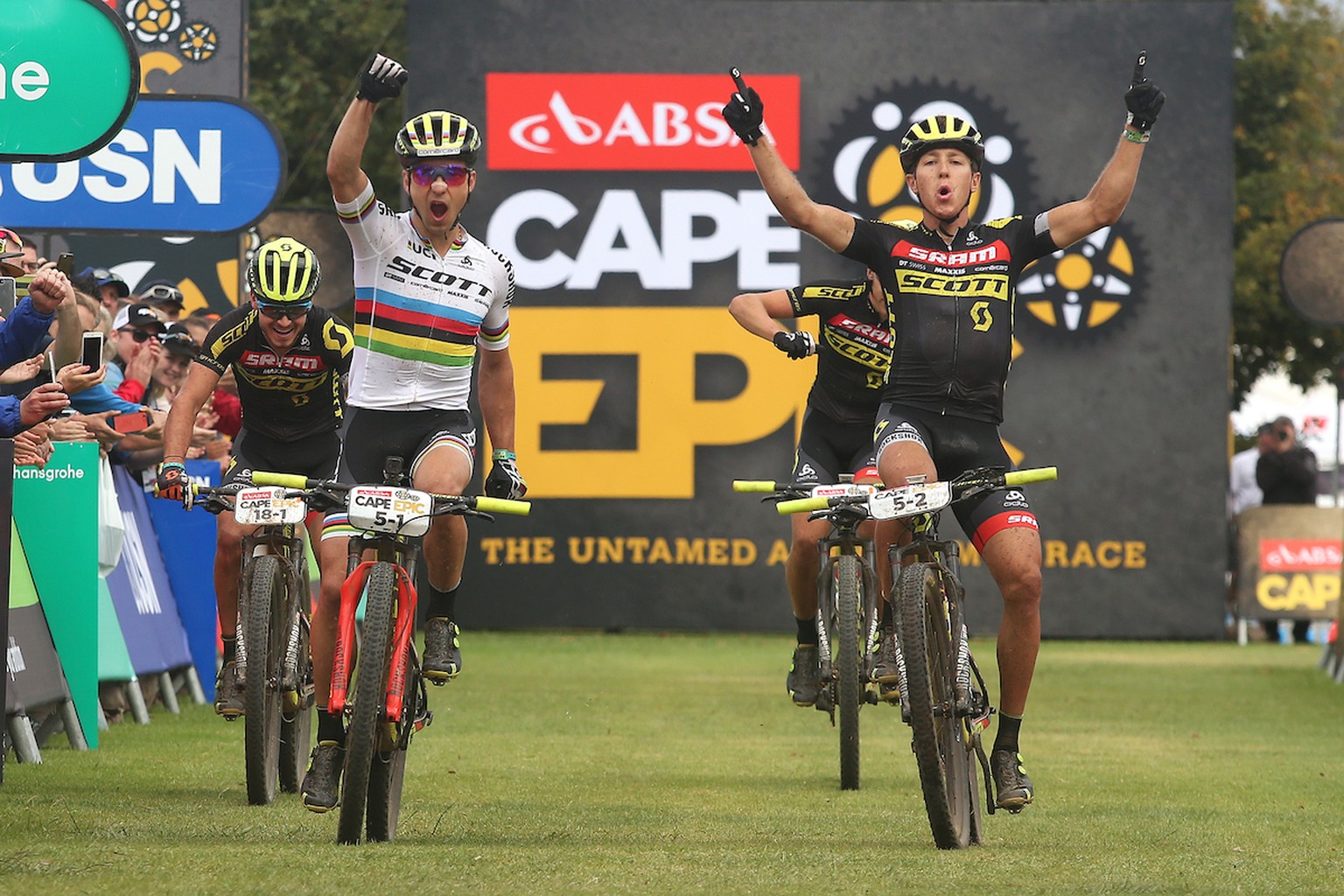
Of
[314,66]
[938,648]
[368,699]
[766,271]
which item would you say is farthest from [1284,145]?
[368,699]

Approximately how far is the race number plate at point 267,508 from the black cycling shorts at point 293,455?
4.60 feet

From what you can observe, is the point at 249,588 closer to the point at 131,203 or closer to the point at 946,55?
the point at 131,203

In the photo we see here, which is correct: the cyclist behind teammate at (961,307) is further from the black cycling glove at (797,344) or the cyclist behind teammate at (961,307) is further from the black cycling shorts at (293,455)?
the black cycling shorts at (293,455)

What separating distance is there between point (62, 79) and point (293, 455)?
2.22m

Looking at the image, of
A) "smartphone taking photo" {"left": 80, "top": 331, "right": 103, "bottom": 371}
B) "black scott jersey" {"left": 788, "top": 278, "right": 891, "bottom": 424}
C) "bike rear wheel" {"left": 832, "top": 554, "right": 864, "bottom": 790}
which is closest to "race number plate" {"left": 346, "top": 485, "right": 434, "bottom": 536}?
"smartphone taking photo" {"left": 80, "top": 331, "right": 103, "bottom": 371}

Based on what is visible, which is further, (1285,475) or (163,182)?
(1285,475)

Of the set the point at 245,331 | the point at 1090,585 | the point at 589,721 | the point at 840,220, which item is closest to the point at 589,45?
the point at 1090,585

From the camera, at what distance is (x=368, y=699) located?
7.24 meters

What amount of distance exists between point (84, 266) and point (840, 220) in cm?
1214

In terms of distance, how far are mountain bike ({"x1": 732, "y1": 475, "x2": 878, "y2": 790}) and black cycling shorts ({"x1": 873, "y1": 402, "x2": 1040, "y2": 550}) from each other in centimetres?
131

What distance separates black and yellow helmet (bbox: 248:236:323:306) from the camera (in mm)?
9531

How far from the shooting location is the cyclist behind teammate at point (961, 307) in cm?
799

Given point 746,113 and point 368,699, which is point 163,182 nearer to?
A: point 746,113

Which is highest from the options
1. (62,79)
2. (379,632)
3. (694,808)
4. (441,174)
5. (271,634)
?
(62,79)
